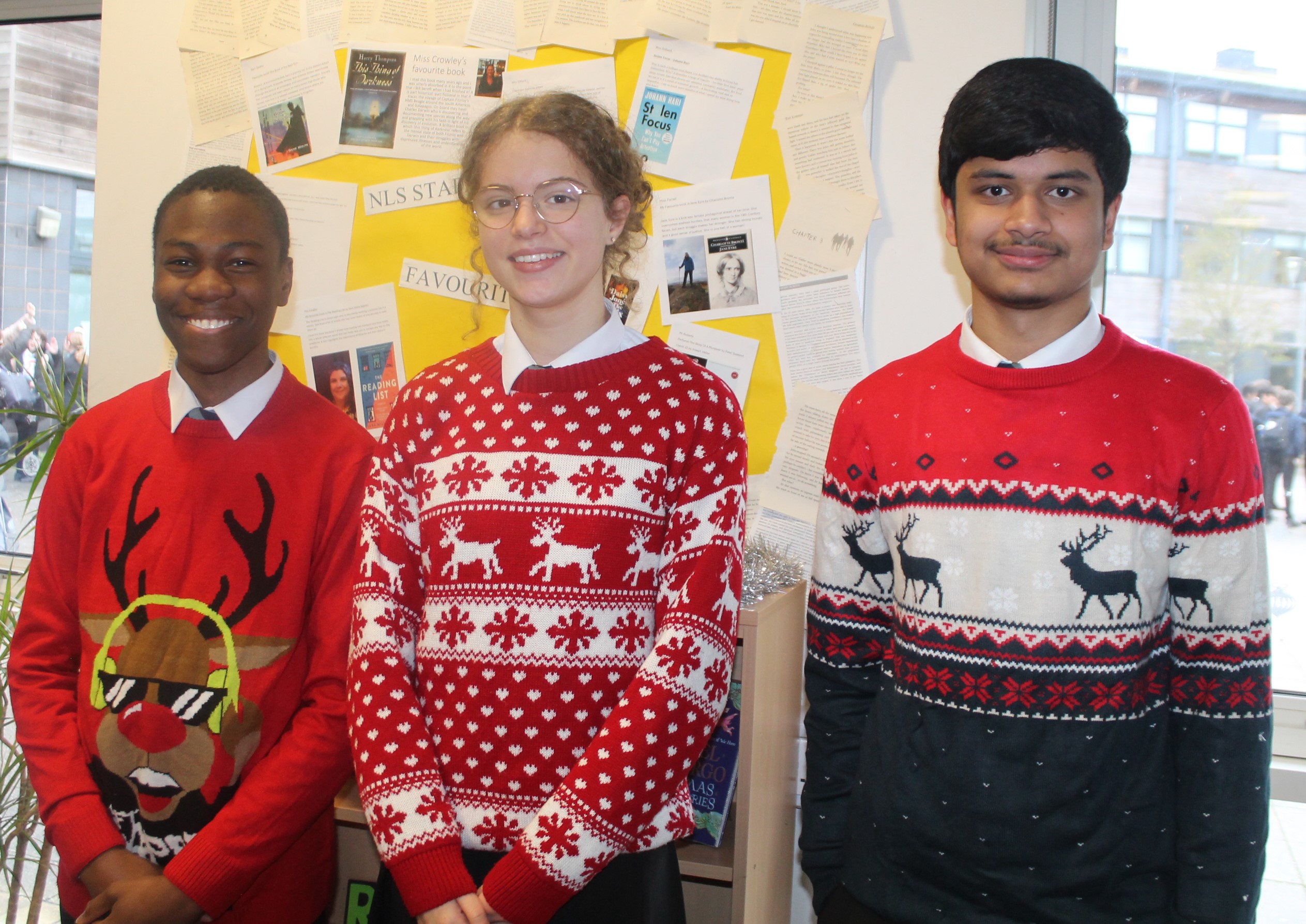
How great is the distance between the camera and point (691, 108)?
1747 millimetres

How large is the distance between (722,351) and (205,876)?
1186 mm

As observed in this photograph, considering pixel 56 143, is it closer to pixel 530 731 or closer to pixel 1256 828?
pixel 530 731

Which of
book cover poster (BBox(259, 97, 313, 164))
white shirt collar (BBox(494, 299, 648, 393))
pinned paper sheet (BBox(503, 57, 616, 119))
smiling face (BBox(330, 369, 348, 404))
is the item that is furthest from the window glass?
book cover poster (BBox(259, 97, 313, 164))

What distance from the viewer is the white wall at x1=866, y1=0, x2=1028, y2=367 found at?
1.67 meters

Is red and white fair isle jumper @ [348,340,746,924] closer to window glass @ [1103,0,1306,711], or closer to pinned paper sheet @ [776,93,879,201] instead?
pinned paper sheet @ [776,93,879,201]

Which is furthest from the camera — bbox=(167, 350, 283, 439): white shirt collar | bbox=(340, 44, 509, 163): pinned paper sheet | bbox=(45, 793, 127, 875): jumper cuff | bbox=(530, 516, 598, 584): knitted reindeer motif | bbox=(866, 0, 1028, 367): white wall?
bbox=(340, 44, 509, 163): pinned paper sheet

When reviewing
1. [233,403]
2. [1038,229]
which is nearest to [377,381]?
[233,403]

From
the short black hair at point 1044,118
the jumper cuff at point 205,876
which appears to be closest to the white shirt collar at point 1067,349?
the short black hair at point 1044,118

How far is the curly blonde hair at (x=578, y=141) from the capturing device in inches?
47.7

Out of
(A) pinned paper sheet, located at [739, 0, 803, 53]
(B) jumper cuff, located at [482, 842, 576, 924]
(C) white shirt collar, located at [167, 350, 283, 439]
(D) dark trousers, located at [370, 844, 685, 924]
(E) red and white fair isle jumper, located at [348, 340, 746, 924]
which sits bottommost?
(D) dark trousers, located at [370, 844, 685, 924]

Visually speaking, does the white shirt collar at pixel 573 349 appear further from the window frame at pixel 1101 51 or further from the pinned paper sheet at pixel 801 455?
the window frame at pixel 1101 51

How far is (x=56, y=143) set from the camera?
8.74 ft

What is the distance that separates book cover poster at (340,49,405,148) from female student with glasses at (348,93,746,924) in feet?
2.65

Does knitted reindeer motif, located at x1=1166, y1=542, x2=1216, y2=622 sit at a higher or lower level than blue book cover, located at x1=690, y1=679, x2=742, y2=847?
higher
